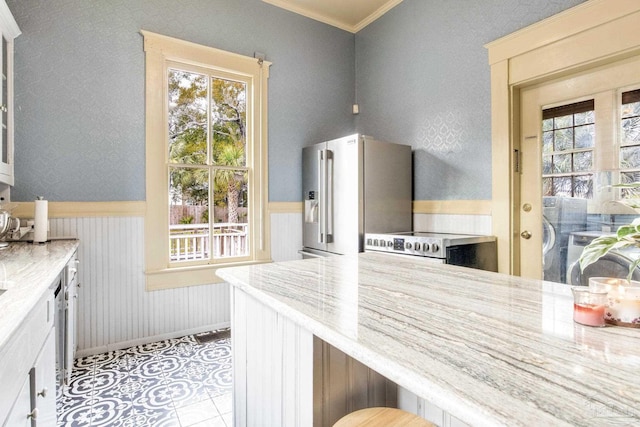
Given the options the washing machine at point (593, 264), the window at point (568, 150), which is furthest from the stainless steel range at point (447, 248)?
the window at point (568, 150)

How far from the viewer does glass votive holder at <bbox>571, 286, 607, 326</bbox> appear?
0.76 meters

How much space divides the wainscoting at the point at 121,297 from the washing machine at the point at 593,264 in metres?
2.84

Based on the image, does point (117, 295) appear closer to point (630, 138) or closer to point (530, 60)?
point (530, 60)

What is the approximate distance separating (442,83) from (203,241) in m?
2.56

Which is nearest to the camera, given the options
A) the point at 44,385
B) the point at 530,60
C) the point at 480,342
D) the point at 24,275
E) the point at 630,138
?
the point at 480,342

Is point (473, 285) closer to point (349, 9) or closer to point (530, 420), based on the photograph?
point (530, 420)

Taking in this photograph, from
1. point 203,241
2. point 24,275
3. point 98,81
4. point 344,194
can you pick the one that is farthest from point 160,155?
point 24,275

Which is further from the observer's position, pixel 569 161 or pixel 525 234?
pixel 525 234

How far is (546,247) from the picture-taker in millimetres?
2494

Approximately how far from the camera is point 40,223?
7.39 ft

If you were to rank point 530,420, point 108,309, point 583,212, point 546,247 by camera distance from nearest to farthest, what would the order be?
1. point 530,420
2. point 583,212
3. point 546,247
4. point 108,309

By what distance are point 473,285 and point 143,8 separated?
3.21 meters

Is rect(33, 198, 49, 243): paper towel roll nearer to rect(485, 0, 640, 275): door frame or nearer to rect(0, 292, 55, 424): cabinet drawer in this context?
rect(0, 292, 55, 424): cabinet drawer

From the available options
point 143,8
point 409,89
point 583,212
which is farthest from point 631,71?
point 143,8
